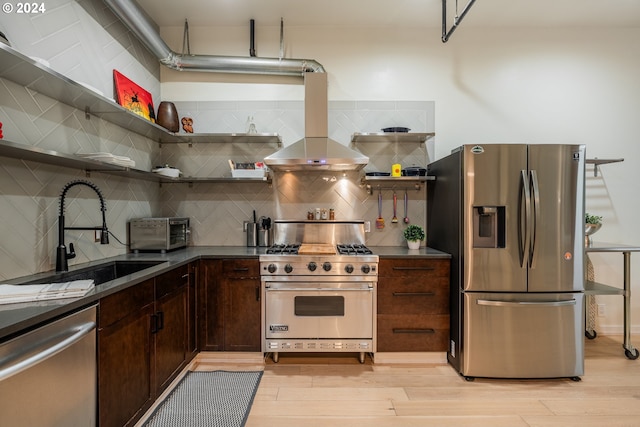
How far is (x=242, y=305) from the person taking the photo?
2.58 metres

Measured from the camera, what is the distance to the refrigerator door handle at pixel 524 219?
227cm

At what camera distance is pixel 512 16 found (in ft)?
10.0

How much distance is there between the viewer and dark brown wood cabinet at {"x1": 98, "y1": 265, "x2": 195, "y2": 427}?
1.49 meters

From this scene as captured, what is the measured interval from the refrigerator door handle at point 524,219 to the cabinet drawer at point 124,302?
272 centimetres

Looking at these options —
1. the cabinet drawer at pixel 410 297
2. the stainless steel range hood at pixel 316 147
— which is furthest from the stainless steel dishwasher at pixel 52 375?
the cabinet drawer at pixel 410 297

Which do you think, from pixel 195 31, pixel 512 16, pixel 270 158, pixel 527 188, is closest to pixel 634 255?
pixel 527 188

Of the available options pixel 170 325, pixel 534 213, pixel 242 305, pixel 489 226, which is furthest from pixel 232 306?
pixel 534 213

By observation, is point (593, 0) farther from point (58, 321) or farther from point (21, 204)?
point (21, 204)

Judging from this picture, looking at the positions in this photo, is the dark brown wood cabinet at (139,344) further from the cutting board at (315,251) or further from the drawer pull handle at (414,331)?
the drawer pull handle at (414,331)

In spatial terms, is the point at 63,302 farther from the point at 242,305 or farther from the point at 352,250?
the point at 352,250

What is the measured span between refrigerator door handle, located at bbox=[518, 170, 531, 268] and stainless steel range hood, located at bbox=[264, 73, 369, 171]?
1.25m

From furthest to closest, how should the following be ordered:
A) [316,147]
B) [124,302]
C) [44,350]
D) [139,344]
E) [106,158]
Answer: [316,147] < [106,158] < [139,344] < [124,302] < [44,350]

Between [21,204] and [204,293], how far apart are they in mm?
1353

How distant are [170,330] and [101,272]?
0.66 metres
